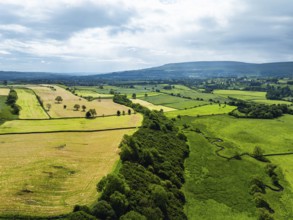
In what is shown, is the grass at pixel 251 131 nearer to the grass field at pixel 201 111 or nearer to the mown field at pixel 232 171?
the mown field at pixel 232 171

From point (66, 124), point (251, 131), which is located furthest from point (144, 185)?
point (251, 131)

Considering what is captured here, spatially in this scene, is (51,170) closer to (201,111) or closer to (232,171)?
(232,171)

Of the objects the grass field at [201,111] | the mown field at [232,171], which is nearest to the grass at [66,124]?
the mown field at [232,171]

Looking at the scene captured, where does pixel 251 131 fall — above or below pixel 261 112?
below

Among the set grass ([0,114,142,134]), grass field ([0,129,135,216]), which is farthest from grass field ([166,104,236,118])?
grass field ([0,129,135,216])

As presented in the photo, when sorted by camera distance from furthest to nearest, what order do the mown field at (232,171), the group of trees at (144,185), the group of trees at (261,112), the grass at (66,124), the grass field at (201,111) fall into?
the grass field at (201,111) < the group of trees at (261,112) < the grass at (66,124) < the mown field at (232,171) < the group of trees at (144,185)
